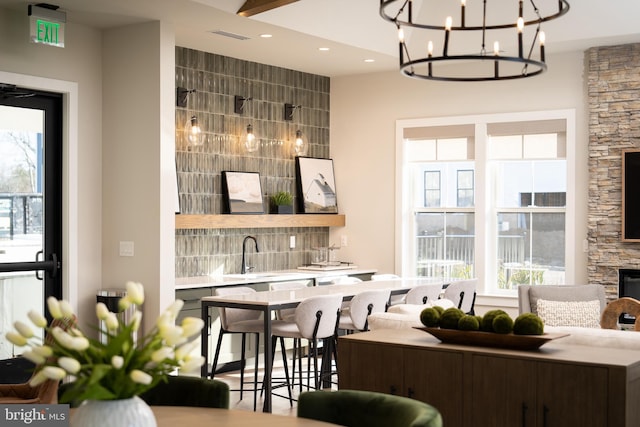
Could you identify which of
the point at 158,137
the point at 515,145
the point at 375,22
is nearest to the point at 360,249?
the point at 515,145

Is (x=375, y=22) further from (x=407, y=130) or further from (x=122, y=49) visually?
(x=122, y=49)

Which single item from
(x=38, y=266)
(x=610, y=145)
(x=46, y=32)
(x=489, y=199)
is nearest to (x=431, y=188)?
(x=489, y=199)

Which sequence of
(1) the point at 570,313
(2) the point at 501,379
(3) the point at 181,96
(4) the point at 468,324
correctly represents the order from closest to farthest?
(2) the point at 501,379 → (4) the point at 468,324 → (1) the point at 570,313 → (3) the point at 181,96

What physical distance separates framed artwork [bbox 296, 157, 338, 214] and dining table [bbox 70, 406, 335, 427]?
6467 millimetres

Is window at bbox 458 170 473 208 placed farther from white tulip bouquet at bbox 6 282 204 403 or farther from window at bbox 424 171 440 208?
white tulip bouquet at bbox 6 282 204 403

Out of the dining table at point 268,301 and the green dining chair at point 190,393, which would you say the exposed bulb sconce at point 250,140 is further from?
the green dining chair at point 190,393

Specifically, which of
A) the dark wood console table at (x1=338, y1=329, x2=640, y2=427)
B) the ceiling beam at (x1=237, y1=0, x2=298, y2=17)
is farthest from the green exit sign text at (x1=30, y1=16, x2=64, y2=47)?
the dark wood console table at (x1=338, y1=329, x2=640, y2=427)

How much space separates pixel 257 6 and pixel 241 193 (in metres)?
2.46

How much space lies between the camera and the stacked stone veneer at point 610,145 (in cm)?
805

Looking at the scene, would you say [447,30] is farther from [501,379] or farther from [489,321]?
[501,379]

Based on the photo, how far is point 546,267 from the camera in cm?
869

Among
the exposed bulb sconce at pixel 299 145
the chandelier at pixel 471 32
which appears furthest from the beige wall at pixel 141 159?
the exposed bulb sconce at pixel 299 145

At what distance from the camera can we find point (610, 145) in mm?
8141

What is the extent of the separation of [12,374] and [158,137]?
6.92 feet
